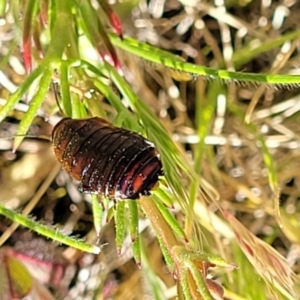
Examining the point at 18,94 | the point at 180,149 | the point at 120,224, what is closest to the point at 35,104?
the point at 18,94

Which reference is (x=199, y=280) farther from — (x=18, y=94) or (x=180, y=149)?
(x=180, y=149)

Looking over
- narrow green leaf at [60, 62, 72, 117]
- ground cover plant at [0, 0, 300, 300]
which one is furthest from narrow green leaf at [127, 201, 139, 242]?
ground cover plant at [0, 0, 300, 300]

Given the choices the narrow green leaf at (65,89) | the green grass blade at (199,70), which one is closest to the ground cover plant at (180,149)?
the green grass blade at (199,70)

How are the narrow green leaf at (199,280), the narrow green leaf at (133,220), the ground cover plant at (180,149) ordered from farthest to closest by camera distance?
the ground cover plant at (180,149)
the narrow green leaf at (133,220)
the narrow green leaf at (199,280)

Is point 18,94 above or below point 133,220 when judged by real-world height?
above

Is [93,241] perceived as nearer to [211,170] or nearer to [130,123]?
[211,170]

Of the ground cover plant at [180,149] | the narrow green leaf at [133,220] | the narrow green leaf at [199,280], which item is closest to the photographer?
the narrow green leaf at [199,280]

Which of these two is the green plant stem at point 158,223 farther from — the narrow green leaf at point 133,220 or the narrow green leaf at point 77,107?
the narrow green leaf at point 77,107

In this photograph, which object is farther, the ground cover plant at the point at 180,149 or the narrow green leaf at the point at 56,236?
the ground cover plant at the point at 180,149
